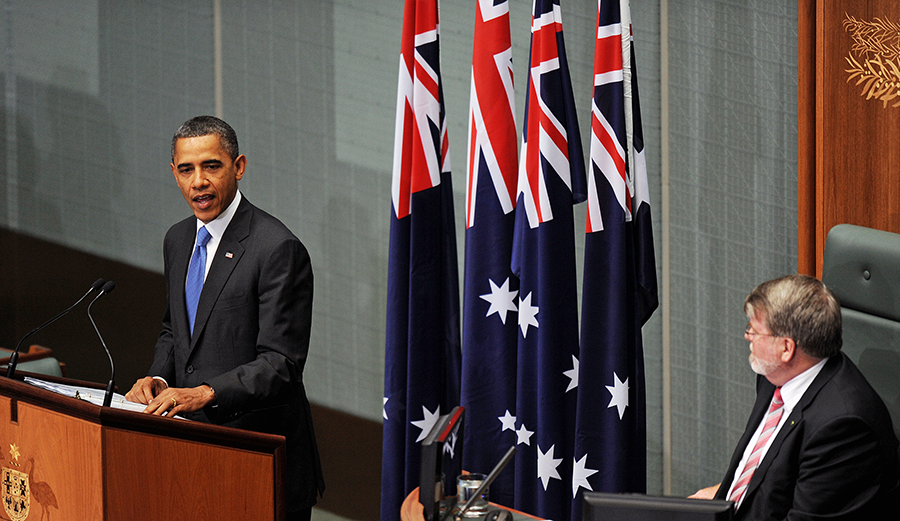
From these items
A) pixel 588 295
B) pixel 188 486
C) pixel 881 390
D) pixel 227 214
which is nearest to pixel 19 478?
pixel 188 486

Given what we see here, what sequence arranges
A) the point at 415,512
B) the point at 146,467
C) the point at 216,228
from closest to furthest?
1. the point at 146,467
2. the point at 415,512
3. the point at 216,228

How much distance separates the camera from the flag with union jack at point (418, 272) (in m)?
3.27

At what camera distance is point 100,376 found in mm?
5152

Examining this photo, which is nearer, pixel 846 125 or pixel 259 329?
pixel 259 329

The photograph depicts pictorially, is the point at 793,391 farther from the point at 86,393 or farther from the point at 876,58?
the point at 86,393

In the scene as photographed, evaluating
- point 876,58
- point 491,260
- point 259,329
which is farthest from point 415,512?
point 876,58

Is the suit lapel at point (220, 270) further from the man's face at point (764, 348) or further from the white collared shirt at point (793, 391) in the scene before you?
the white collared shirt at point (793, 391)

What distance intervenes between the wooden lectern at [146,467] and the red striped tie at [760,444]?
3.90 ft

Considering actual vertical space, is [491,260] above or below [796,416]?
above

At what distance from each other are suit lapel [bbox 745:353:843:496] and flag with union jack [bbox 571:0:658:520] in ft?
2.27

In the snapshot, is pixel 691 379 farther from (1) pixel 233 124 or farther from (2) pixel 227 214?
(1) pixel 233 124

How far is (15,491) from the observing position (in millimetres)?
2324

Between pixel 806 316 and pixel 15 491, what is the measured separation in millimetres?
1982

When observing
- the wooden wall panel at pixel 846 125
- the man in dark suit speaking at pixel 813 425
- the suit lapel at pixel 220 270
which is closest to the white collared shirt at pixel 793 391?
Answer: the man in dark suit speaking at pixel 813 425
